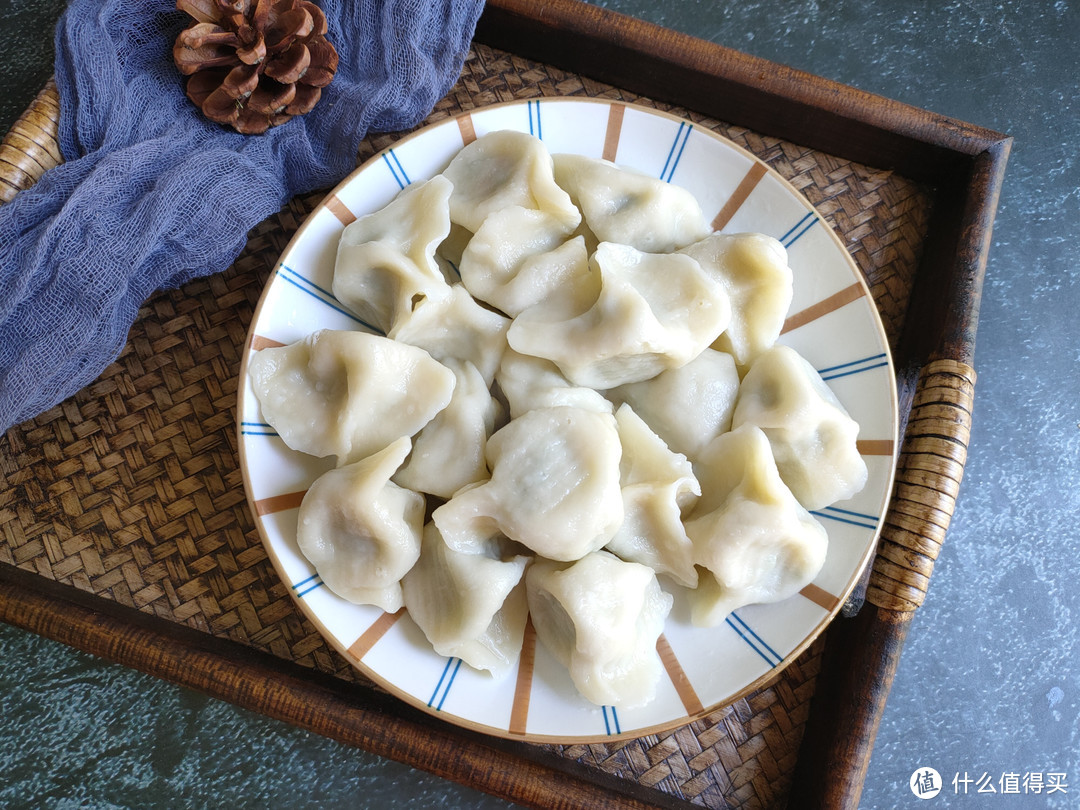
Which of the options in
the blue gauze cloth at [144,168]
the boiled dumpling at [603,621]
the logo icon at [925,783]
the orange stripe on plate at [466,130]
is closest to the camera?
the boiled dumpling at [603,621]

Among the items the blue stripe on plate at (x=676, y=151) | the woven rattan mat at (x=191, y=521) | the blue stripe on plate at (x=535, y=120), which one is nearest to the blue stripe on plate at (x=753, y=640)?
the woven rattan mat at (x=191, y=521)

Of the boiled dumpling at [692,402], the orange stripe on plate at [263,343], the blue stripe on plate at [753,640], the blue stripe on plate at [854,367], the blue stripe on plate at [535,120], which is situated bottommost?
the orange stripe on plate at [263,343]

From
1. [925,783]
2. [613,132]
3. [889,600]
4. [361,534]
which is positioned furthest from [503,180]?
[925,783]

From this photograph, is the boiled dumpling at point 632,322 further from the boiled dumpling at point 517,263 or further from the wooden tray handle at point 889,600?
the wooden tray handle at point 889,600

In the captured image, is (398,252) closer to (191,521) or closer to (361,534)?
(361,534)

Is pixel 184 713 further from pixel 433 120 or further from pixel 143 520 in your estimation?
pixel 433 120

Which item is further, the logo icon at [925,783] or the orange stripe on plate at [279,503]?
the logo icon at [925,783]
